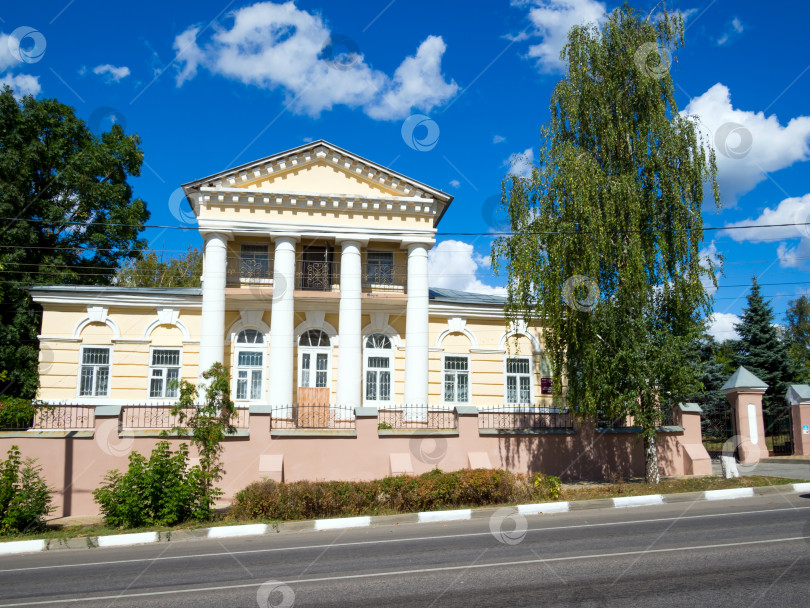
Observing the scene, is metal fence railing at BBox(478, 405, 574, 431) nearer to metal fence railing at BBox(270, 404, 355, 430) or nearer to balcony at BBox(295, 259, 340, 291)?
metal fence railing at BBox(270, 404, 355, 430)

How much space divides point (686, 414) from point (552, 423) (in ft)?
12.5

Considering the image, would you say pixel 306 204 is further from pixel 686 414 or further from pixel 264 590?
pixel 264 590

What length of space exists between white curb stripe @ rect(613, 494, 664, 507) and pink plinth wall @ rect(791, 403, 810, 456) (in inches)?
402

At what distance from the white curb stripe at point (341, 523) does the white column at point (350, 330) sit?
8.85m

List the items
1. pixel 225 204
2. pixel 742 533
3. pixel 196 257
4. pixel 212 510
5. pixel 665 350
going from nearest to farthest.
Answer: pixel 742 533 → pixel 212 510 → pixel 665 350 → pixel 225 204 → pixel 196 257

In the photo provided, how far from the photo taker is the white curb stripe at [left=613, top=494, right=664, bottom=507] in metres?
13.9

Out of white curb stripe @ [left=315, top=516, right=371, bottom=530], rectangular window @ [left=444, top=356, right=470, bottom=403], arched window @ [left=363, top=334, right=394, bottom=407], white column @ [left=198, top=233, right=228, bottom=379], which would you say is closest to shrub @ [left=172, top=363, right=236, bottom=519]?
white curb stripe @ [left=315, top=516, right=371, bottom=530]

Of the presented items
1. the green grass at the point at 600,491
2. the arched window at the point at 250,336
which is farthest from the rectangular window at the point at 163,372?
the green grass at the point at 600,491

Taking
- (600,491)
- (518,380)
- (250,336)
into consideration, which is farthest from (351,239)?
(600,491)

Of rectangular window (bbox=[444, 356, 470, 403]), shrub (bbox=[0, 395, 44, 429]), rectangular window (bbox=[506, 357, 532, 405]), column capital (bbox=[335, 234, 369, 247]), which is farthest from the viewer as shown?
rectangular window (bbox=[506, 357, 532, 405])

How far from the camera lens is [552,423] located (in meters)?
18.1

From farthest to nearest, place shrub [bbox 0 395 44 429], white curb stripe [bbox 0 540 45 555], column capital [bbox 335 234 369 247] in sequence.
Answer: column capital [bbox 335 234 369 247] → shrub [bbox 0 395 44 429] → white curb stripe [bbox 0 540 45 555]

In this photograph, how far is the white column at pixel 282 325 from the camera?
2152cm

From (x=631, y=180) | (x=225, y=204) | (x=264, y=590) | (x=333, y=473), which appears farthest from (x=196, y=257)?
(x=264, y=590)
